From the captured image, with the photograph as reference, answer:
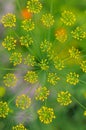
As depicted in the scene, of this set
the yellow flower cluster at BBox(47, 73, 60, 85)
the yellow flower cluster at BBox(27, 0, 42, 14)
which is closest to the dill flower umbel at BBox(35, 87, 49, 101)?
the yellow flower cluster at BBox(47, 73, 60, 85)

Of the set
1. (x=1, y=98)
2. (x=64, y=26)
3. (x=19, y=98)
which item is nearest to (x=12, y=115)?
(x=1, y=98)

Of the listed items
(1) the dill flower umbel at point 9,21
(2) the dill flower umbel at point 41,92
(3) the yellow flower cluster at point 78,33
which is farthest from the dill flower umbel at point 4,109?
(3) the yellow flower cluster at point 78,33

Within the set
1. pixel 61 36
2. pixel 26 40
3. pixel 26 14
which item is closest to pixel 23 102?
pixel 26 40

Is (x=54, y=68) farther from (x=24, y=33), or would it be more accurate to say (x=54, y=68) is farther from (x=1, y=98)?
(x=1, y=98)

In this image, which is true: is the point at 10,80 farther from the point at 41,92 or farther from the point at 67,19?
the point at 67,19

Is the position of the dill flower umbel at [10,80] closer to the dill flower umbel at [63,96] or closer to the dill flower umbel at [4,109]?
the dill flower umbel at [4,109]

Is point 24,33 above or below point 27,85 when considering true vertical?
above

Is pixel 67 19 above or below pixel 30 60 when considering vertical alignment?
above

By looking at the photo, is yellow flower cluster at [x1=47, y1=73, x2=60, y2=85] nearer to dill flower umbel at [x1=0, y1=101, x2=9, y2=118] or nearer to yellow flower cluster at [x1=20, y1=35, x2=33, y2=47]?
yellow flower cluster at [x1=20, y1=35, x2=33, y2=47]
